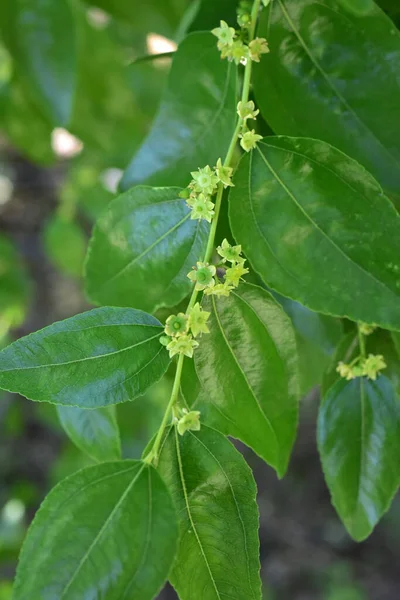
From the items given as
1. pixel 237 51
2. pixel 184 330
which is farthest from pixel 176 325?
pixel 237 51

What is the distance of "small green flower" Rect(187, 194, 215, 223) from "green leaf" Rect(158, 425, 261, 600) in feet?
0.49

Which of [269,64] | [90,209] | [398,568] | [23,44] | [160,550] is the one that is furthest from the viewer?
[398,568]

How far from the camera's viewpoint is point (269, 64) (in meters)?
0.50

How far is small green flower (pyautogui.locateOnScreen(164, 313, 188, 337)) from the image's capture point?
17.0 inches

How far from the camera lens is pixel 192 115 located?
1.78ft

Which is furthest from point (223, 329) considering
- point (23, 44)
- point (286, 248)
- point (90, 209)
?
point (90, 209)

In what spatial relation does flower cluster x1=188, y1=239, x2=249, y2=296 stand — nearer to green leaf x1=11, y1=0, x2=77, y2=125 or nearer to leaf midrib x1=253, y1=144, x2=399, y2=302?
leaf midrib x1=253, y1=144, x2=399, y2=302

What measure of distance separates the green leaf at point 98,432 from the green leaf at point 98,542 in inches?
5.4

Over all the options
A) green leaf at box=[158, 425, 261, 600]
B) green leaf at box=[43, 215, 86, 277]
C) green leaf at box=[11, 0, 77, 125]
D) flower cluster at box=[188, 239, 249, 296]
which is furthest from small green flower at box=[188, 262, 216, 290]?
green leaf at box=[43, 215, 86, 277]

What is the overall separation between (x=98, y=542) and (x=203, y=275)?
0.18 metres

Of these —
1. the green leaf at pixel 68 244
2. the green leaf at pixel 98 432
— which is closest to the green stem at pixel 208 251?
the green leaf at pixel 98 432

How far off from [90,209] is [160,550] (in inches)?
43.5

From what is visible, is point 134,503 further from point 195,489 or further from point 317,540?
point 317,540

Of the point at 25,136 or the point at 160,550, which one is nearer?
the point at 160,550
